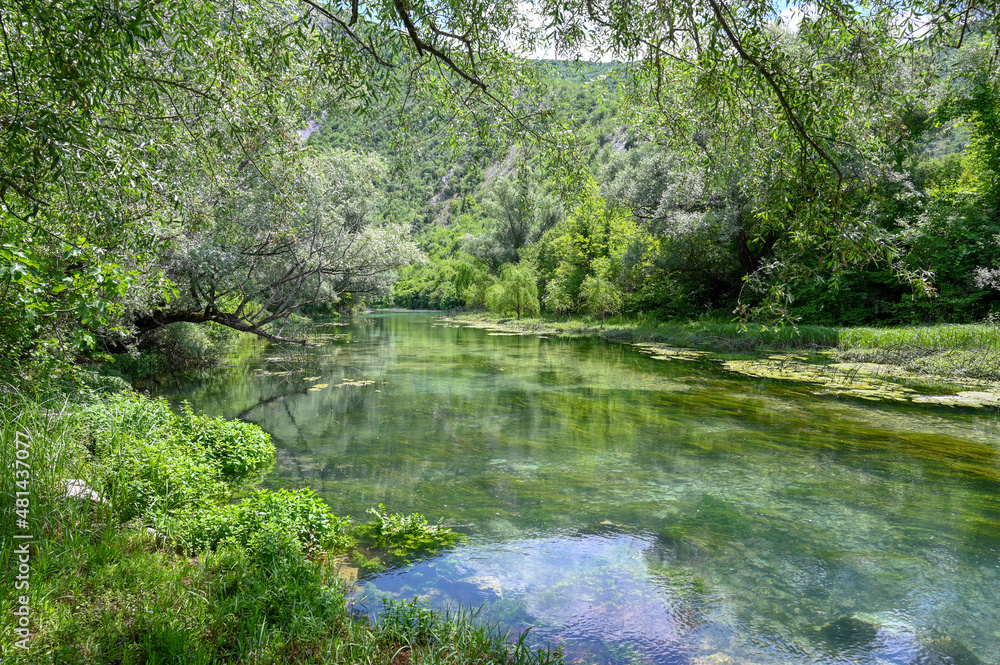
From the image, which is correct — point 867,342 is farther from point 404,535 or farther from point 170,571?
point 170,571

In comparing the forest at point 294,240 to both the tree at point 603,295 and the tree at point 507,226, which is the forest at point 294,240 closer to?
the tree at point 603,295

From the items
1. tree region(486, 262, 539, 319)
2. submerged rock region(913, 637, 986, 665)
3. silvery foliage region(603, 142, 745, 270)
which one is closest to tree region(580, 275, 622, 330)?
silvery foliage region(603, 142, 745, 270)

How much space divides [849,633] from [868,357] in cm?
1657

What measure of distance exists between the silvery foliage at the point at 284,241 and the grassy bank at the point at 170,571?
4397mm

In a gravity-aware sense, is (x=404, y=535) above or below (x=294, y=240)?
below

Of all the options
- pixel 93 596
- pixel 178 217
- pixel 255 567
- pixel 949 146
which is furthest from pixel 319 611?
pixel 949 146

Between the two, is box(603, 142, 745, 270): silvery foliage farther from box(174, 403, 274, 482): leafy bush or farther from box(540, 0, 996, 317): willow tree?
box(174, 403, 274, 482): leafy bush

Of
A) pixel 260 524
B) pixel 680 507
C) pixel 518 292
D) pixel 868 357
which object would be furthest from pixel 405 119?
pixel 518 292

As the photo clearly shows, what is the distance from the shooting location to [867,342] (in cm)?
1898

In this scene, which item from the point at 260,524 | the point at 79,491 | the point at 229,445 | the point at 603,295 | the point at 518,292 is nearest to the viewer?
the point at 79,491

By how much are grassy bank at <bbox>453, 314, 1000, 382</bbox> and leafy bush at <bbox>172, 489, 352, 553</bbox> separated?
267 inches

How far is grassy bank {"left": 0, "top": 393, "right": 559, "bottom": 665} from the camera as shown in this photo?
3.28 meters

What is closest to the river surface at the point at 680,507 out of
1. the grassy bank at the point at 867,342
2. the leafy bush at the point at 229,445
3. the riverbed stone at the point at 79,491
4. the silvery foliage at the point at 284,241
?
the leafy bush at the point at 229,445

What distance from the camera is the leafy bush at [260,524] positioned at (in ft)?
16.0
